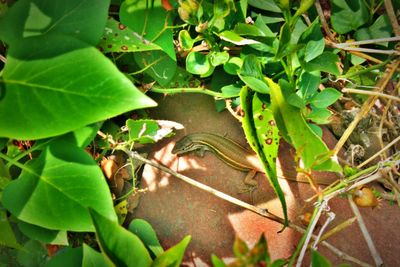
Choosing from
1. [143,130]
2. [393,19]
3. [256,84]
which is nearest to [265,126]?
[256,84]

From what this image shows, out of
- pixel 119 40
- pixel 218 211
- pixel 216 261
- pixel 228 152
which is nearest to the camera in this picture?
pixel 216 261

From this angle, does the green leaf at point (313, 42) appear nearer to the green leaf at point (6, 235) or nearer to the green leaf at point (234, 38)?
the green leaf at point (234, 38)

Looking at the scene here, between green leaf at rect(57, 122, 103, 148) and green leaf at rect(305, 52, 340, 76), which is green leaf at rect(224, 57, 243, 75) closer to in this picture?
green leaf at rect(305, 52, 340, 76)

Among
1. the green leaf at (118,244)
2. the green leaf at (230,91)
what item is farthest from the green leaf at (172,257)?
the green leaf at (230,91)

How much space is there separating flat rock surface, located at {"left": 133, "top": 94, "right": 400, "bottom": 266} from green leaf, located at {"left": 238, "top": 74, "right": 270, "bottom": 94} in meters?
0.46

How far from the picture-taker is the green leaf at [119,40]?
1689 millimetres

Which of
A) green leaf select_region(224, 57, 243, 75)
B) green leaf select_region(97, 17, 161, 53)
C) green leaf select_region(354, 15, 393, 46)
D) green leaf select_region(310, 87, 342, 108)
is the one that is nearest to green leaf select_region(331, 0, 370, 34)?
green leaf select_region(354, 15, 393, 46)

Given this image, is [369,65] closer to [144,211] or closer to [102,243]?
[144,211]

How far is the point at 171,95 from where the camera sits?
214cm

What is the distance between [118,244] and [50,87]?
0.50m

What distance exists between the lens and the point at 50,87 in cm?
128

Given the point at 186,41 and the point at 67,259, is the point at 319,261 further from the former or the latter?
the point at 186,41

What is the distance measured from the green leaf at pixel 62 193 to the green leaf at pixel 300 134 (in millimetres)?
658

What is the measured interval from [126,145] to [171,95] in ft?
1.19
